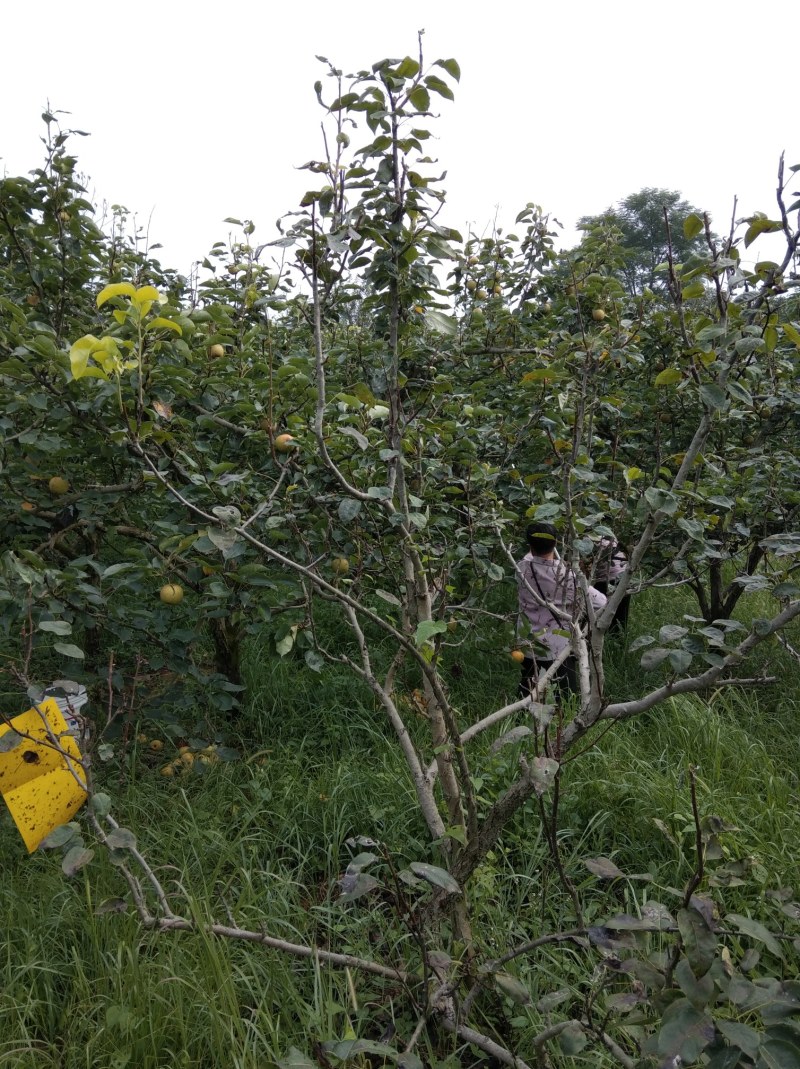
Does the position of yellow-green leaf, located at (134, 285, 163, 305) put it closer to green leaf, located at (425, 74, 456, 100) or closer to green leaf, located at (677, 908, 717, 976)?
green leaf, located at (425, 74, 456, 100)

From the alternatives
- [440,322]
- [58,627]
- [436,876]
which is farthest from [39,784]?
[440,322]

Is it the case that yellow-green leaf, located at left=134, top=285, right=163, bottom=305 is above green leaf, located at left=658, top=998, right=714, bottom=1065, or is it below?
above

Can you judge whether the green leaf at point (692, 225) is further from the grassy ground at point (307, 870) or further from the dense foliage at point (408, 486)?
the grassy ground at point (307, 870)

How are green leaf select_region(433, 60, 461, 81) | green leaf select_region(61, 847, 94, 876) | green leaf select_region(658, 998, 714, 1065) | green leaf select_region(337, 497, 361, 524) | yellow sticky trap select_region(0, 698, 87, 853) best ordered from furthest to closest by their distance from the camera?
yellow sticky trap select_region(0, 698, 87, 853) → green leaf select_region(337, 497, 361, 524) → green leaf select_region(433, 60, 461, 81) → green leaf select_region(61, 847, 94, 876) → green leaf select_region(658, 998, 714, 1065)

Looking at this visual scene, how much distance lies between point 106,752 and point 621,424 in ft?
8.54

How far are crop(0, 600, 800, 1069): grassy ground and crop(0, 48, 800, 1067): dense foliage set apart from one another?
0.34ft

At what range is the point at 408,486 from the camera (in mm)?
2127

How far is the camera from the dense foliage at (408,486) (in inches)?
48.1

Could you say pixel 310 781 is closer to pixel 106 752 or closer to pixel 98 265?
pixel 106 752

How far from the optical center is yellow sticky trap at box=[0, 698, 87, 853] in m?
1.69

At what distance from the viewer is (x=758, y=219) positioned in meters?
1.21

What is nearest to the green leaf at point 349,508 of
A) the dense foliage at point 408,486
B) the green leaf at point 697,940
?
the dense foliage at point 408,486

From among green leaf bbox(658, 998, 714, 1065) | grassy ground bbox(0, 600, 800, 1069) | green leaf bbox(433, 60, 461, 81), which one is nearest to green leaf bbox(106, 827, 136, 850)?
grassy ground bbox(0, 600, 800, 1069)

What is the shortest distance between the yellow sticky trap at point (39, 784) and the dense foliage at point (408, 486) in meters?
0.22
